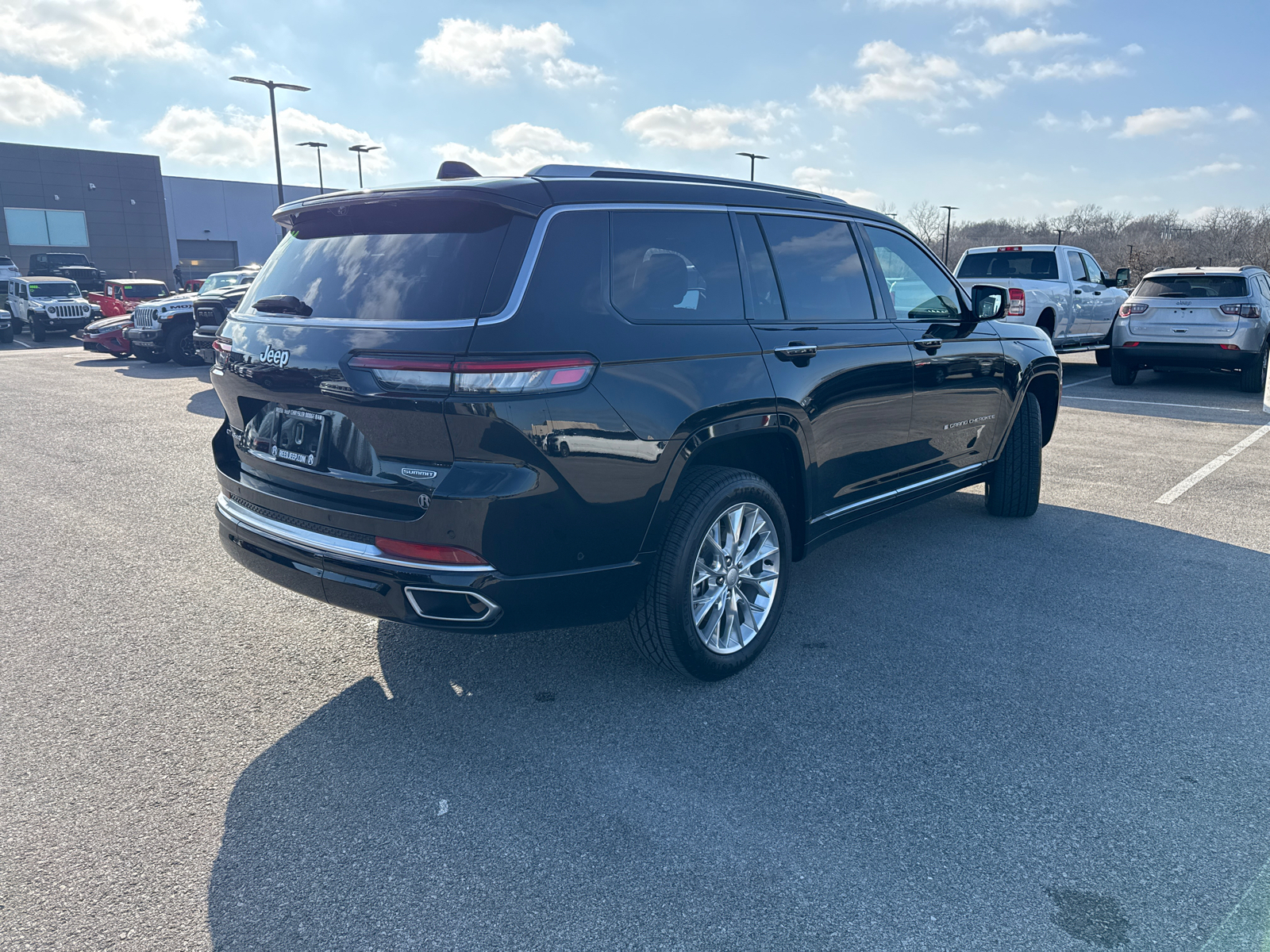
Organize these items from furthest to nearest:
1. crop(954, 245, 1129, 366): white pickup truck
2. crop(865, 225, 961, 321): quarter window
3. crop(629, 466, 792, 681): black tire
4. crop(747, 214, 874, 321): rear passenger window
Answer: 1. crop(954, 245, 1129, 366): white pickup truck
2. crop(865, 225, 961, 321): quarter window
3. crop(747, 214, 874, 321): rear passenger window
4. crop(629, 466, 792, 681): black tire

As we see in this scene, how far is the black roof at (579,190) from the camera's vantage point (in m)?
2.95

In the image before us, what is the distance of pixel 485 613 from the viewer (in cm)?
285

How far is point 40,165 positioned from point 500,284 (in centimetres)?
6660

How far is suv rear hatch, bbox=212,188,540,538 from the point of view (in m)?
2.78

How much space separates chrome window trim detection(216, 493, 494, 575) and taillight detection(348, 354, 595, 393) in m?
0.54

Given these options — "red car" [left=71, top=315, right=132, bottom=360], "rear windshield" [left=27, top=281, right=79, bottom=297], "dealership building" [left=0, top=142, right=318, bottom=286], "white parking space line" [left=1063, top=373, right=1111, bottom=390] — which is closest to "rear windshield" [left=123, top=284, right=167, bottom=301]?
"rear windshield" [left=27, top=281, right=79, bottom=297]

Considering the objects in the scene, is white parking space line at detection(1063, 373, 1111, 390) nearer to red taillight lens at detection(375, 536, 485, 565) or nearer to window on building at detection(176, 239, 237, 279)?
red taillight lens at detection(375, 536, 485, 565)

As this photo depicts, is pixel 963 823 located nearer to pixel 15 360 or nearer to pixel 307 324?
pixel 307 324

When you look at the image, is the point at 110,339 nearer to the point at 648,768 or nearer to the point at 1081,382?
the point at 1081,382

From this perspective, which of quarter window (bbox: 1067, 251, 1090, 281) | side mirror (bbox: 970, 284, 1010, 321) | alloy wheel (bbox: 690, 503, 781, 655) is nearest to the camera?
alloy wheel (bbox: 690, 503, 781, 655)

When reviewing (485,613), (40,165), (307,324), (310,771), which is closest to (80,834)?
(310,771)

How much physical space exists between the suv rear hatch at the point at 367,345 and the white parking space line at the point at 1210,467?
18.6 ft

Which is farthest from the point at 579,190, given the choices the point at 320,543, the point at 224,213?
the point at 224,213

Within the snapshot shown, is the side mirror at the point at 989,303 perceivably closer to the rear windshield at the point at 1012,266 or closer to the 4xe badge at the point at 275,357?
the 4xe badge at the point at 275,357
